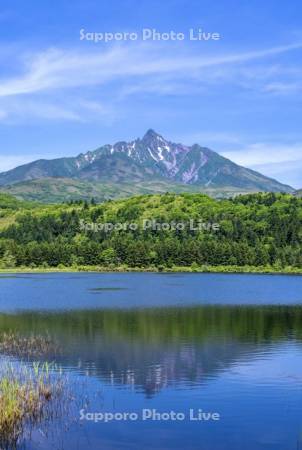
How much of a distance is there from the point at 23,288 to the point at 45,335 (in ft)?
249

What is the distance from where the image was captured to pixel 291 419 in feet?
124

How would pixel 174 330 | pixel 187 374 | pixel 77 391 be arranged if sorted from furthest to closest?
1. pixel 174 330
2. pixel 187 374
3. pixel 77 391

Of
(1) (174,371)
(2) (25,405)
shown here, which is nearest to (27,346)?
(1) (174,371)

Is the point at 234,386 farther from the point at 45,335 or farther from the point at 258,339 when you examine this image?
the point at 45,335

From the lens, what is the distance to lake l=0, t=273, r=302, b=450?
113ft

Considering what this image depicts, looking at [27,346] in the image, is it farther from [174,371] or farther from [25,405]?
[25,405]

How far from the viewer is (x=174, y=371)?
50.6 meters

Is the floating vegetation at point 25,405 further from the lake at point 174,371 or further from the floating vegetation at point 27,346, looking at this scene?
the floating vegetation at point 27,346

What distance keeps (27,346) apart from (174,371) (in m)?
15.9

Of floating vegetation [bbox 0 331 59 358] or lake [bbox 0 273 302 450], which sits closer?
lake [bbox 0 273 302 450]

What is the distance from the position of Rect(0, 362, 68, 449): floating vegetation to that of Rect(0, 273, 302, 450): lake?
0.89m

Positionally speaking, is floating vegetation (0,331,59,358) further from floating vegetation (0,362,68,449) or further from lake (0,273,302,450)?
floating vegetation (0,362,68,449)

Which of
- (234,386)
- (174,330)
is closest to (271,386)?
(234,386)

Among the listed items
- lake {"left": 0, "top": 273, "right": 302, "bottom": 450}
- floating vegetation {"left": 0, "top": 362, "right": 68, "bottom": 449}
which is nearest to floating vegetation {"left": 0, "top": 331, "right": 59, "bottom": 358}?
lake {"left": 0, "top": 273, "right": 302, "bottom": 450}
